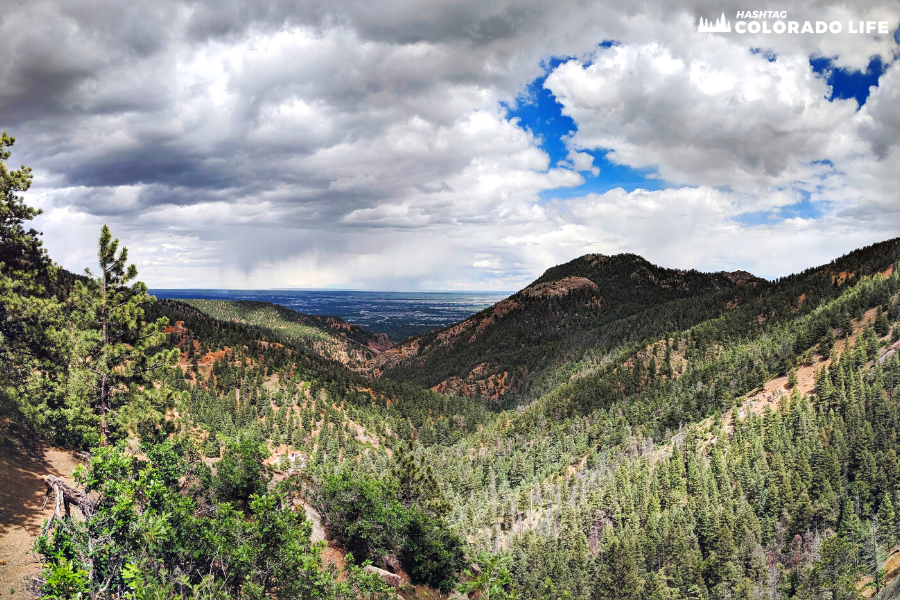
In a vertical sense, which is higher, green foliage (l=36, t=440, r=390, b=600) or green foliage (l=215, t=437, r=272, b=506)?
green foliage (l=36, t=440, r=390, b=600)

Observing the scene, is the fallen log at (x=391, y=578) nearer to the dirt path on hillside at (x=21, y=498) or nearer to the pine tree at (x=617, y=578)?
the dirt path on hillside at (x=21, y=498)

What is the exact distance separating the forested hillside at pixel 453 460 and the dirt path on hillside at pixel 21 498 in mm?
1557

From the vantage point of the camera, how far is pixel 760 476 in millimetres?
90000

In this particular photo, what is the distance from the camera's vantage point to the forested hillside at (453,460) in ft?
74.1

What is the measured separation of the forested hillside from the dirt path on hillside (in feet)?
5.11

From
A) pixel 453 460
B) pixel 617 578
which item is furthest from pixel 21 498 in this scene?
pixel 453 460

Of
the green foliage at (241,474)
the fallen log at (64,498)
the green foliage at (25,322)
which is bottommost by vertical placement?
the green foliage at (241,474)

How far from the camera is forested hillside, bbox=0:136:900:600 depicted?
22578 millimetres

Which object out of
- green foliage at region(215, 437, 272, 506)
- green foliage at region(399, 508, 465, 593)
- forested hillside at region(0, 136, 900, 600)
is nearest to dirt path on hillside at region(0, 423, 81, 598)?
forested hillside at region(0, 136, 900, 600)

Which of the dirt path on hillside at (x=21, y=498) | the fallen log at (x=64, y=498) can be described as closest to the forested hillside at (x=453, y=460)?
the fallen log at (x=64, y=498)

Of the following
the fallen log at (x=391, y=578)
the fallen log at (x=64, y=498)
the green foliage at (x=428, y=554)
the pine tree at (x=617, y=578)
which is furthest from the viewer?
the pine tree at (x=617, y=578)

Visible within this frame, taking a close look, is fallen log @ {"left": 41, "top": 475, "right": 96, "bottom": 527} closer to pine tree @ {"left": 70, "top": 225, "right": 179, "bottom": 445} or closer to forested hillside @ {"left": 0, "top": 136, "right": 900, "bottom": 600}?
forested hillside @ {"left": 0, "top": 136, "right": 900, "bottom": 600}

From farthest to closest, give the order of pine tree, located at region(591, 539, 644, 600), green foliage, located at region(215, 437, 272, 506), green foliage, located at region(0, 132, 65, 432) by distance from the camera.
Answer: pine tree, located at region(591, 539, 644, 600) → green foliage, located at region(215, 437, 272, 506) → green foliage, located at region(0, 132, 65, 432)

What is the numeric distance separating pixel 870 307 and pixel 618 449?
300ft
